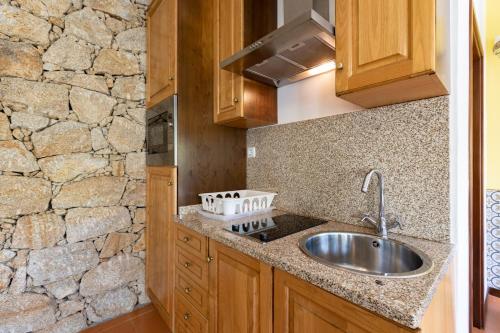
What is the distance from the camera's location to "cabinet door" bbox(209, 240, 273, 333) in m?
0.93

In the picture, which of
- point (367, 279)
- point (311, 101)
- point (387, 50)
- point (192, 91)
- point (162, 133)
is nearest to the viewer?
point (367, 279)

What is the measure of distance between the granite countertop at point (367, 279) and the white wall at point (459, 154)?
155 mm

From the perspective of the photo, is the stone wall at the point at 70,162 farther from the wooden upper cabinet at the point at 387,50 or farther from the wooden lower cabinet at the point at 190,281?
the wooden upper cabinet at the point at 387,50

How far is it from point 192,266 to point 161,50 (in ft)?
5.03

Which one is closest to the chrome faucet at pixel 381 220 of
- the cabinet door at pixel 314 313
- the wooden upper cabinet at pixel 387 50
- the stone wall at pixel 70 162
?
the wooden upper cabinet at pixel 387 50

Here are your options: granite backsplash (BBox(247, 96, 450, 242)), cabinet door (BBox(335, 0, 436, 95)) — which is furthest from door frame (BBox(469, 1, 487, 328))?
cabinet door (BBox(335, 0, 436, 95))

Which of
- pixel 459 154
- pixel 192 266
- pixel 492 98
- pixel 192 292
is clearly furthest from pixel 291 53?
pixel 492 98

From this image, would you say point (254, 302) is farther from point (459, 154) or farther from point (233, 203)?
point (459, 154)

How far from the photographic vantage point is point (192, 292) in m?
1.39

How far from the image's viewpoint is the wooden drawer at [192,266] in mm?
1279

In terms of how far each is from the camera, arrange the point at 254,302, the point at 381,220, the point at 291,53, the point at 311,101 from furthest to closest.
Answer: the point at 311,101
the point at 291,53
the point at 381,220
the point at 254,302

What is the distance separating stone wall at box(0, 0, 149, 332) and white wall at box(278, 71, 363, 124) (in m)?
1.22

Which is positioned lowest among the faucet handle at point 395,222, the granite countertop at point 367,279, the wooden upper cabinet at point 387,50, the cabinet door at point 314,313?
the cabinet door at point 314,313

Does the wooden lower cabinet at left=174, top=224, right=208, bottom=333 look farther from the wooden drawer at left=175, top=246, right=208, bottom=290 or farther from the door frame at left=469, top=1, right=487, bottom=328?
the door frame at left=469, top=1, right=487, bottom=328
